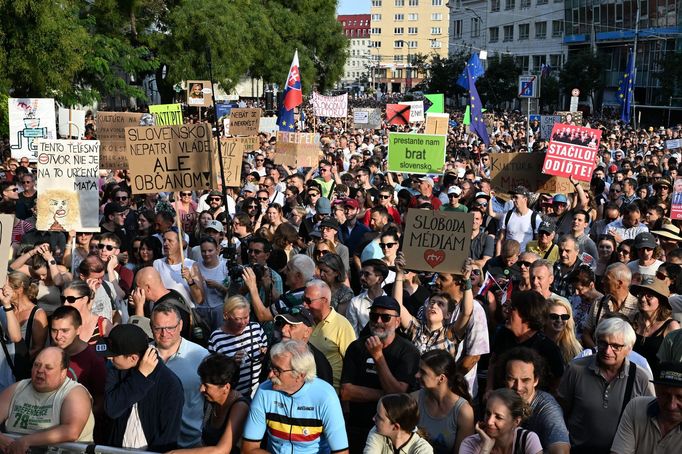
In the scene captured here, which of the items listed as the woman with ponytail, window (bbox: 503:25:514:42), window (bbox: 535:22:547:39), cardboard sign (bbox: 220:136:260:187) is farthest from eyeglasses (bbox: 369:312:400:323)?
window (bbox: 503:25:514:42)

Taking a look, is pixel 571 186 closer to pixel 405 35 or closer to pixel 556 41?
pixel 556 41

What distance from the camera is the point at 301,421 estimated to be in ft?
15.9

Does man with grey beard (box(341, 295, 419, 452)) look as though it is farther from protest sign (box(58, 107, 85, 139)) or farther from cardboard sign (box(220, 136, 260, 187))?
protest sign (box(58, 107, 85, 139))

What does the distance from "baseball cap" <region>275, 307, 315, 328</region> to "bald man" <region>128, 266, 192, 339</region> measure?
1409 mm

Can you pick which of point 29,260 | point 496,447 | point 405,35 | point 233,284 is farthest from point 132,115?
point 405,35

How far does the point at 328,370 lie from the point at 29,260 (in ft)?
12.5

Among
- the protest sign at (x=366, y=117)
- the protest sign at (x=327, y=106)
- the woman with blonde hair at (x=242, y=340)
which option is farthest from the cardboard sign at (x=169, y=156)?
the protest sign at (x=366, y=117)

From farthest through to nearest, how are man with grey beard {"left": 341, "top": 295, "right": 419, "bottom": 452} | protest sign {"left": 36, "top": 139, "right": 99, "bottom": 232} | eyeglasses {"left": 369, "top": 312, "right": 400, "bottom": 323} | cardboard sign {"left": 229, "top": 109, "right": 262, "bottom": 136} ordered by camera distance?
1. cardboard sign {"left": 229, "top": 109, "right": 262, "bottom": 136}
2. protest sign {"left": 36, "top": 139, "right": 99, "bottom": 232}
3. eyeglasses {"left": 369, "top": 312, "right": 400, "bottom": 323}
4. man with grey beard {"left": 341, "top": 295, "right": 419, "bottom": 452}

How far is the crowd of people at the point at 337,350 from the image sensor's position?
4855mm

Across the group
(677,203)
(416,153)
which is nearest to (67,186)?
(416,153)

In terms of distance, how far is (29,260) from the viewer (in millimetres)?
8344

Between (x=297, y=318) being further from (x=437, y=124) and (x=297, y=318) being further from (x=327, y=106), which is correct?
(x=327, y=106)

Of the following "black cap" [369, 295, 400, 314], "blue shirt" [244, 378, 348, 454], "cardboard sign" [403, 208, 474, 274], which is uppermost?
"cardboard sign" [403, 208, 474, 274]

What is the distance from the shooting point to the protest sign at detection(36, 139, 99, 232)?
9.82m
